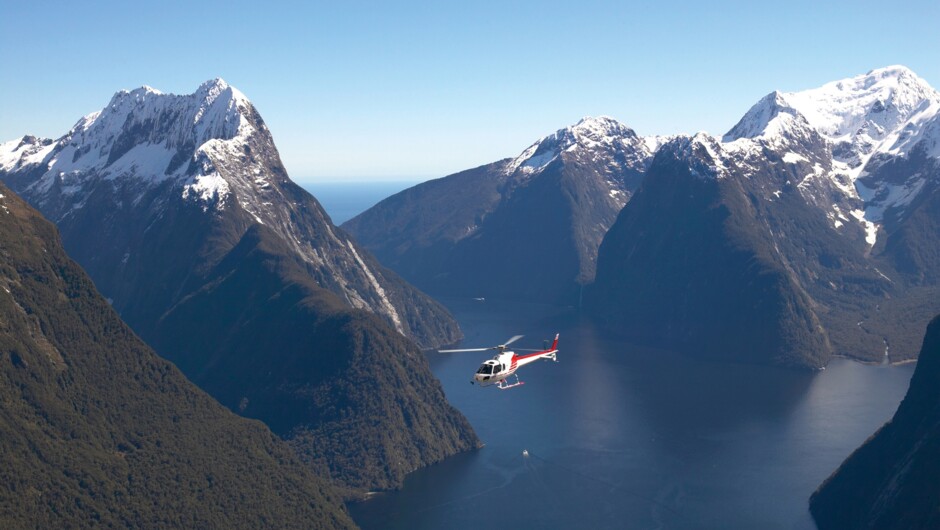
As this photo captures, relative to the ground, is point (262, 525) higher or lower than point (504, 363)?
lower

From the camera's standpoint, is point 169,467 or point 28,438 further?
point 169,467

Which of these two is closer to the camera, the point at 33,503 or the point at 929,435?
the point at 33,503

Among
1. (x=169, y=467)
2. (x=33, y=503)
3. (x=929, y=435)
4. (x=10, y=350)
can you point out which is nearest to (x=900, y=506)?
(x=929, y=435)

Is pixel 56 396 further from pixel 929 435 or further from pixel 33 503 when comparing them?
pixel 929 435

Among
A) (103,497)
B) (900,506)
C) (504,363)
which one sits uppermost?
(504,363)

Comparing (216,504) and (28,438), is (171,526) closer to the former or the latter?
(216,504)

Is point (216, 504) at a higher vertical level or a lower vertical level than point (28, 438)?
lower

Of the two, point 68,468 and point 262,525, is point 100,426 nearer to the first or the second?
point 68,468

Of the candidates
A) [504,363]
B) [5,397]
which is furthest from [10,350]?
[504,363]
